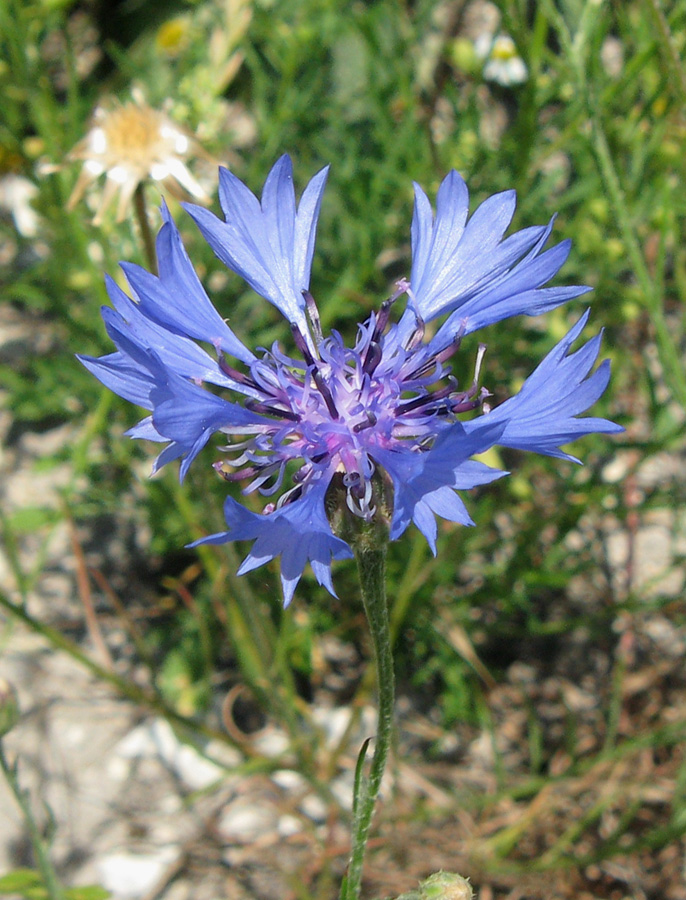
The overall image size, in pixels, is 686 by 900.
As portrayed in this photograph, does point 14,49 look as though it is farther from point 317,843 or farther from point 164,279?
point 317,843

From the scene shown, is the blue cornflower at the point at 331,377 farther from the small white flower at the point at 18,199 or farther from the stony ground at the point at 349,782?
the small white flower at the point at 18,199

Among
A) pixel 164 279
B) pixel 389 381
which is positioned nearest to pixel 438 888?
pixel 389 381

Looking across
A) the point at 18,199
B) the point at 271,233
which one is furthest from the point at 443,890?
the point at 18,199

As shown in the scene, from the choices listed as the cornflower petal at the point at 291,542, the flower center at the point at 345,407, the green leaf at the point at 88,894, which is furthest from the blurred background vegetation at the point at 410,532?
the cornflower petal at the point at 291,542

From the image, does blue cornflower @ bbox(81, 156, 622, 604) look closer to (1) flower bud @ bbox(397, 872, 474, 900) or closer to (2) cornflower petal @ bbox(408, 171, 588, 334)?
(2) cornflower petal @ bbox(408, 171, 588, 334)

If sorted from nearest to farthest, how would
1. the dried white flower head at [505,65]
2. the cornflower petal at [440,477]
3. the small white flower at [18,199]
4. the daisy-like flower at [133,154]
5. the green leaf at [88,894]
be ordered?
the cornflower petal at [440,477] → the green leaf at [88,894] → the daisy-like flower at [133,154] → the dried white flower head at [505,65] → the small white flower at [18,199]

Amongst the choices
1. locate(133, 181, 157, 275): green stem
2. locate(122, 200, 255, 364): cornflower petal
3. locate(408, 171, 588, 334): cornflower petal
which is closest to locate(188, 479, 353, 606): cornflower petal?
locate(122, 200, 255, 364): cornflower petal
